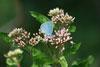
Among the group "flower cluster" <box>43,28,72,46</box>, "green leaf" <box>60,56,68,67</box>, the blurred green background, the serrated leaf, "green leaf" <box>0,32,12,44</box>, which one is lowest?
"green leaf" <box>60,56,68,67</box>

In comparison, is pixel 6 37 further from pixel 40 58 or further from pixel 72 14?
pixel 72 14

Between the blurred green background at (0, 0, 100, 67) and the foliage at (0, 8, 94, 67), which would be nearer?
the foliage at (0, 8, 94, 67)

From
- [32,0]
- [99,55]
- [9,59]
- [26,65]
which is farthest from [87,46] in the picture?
[9,59]

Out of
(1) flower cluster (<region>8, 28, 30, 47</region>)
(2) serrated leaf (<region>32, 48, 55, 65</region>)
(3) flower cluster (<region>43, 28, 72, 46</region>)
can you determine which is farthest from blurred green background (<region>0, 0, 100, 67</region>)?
(2) serrated leaf (<region>32, 48, 55, 65</region>)

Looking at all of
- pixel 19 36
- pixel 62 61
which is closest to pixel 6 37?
pixel 19 36

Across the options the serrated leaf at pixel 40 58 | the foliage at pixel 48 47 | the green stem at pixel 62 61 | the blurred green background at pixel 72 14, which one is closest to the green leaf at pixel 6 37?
the foliage at pixel 48 47

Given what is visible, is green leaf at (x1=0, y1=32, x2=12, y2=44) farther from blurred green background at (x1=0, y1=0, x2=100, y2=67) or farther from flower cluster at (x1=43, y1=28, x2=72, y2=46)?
blurred green background at (x1=0, y1=0, x2=100, y2=67)

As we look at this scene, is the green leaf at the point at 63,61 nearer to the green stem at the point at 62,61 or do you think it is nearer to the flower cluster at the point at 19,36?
the green stem at the point at 62,61
